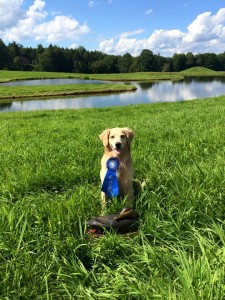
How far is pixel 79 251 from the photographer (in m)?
2.94

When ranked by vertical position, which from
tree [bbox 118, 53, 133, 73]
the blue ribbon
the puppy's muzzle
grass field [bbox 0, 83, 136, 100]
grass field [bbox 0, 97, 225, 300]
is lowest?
grass field [bbox 0, 97, 225, 300]

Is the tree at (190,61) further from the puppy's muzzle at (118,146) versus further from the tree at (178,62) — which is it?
the puppy's muzzle at (118,146)

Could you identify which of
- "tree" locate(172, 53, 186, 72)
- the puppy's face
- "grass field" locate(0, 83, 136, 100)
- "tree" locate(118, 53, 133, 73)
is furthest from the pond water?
"tree" locate(172, 53, 186, 72)

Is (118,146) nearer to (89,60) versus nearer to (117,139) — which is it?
(117,139)

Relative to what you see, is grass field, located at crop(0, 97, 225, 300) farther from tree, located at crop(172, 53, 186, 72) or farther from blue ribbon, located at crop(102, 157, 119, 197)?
tree, located at crop(172, 53, 186, 72)

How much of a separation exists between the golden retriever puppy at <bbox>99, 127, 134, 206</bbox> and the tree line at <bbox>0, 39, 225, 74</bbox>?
120m

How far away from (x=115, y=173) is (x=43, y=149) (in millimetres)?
3214

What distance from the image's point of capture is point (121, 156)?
4.19 m

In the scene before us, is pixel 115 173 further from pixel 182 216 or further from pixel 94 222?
pixel 182 216

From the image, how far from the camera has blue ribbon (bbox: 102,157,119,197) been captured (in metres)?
3.88

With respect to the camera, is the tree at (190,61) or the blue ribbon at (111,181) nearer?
the blue ribbon at (111,181)

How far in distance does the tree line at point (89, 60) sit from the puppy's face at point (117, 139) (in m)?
120

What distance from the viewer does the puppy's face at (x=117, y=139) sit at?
4.16 meters

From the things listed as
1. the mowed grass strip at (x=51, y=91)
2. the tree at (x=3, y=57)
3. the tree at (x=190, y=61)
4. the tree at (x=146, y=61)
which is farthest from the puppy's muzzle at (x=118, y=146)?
the tree at (x=190, y=61)
